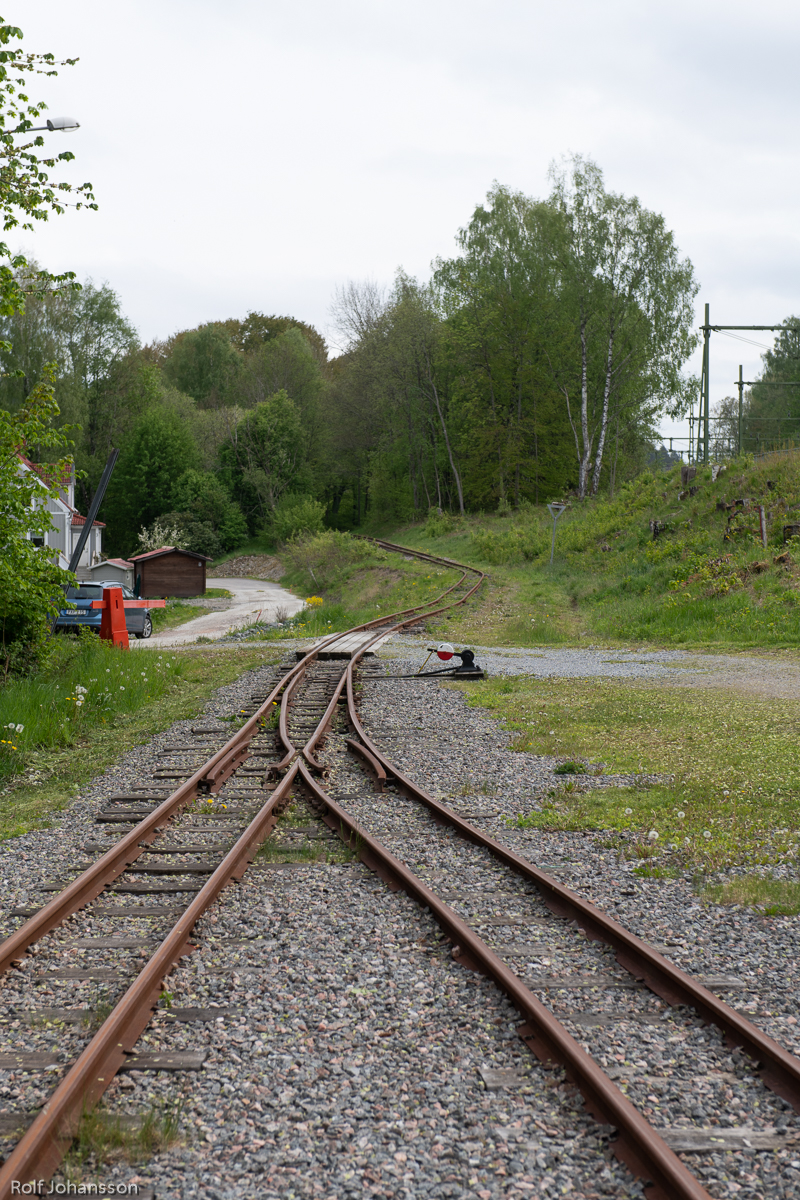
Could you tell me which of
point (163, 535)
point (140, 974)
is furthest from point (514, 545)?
point (140, 974)

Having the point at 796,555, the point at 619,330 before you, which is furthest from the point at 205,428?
the point at 796,555

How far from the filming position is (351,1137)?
10.3 ft

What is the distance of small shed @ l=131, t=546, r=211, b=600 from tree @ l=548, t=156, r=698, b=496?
20.3 metres

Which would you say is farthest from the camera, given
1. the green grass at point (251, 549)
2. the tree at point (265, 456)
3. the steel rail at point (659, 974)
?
the tree at point (265, 456)

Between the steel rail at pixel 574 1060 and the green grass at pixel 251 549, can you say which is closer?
the steel rail at pixel 574 1060

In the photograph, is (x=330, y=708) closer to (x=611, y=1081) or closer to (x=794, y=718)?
(x=794, y=718)

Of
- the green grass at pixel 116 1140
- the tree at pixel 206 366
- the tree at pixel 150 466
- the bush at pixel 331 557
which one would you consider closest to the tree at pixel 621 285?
the bush at pixel 331 557

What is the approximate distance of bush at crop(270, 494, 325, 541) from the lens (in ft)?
195

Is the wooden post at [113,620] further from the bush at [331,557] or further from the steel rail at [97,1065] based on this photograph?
the bush at [331,557]

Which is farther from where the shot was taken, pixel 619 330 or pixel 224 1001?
pixel 619 330

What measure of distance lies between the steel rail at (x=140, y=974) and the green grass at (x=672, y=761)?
2.48 m

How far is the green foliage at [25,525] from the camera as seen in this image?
11.0 metres

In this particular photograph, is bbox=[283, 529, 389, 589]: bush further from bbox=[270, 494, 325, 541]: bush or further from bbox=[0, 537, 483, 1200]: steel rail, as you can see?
bbox=[0, 537, 483, 1200]: steel rail

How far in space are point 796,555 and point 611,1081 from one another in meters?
20.9
